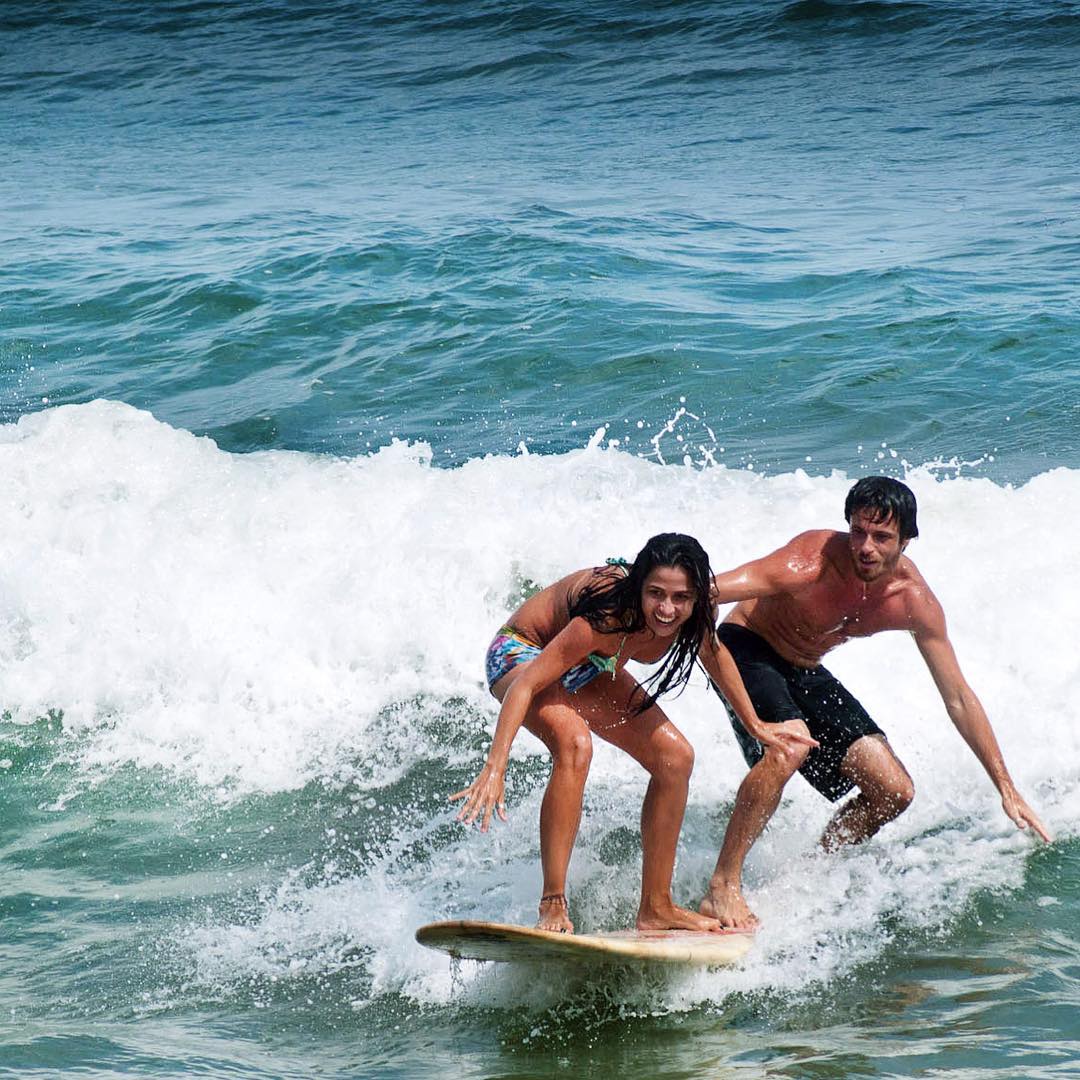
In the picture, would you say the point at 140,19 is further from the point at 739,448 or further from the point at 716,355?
the point at 739,448

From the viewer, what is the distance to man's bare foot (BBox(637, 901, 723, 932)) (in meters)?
4.91

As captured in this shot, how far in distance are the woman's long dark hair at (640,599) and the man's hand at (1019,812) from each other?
1388mm

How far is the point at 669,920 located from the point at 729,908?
10.4 inches

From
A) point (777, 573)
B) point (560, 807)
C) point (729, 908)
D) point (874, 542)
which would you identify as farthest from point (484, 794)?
point (874, 542)

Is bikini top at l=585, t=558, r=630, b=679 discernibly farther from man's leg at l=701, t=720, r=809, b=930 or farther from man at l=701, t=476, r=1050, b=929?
man's leg at l=701, t=720, r=809, b=930

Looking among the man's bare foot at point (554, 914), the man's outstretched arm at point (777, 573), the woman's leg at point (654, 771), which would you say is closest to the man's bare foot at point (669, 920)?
the woman's leg at point (654, 771)

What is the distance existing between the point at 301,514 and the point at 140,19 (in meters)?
22.9

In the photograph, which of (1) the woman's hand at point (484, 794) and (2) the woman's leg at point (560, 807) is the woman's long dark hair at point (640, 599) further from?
(1) the woman's hand at point (484, 794)

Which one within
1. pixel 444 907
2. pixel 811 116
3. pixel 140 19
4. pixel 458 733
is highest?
pixel 140 19

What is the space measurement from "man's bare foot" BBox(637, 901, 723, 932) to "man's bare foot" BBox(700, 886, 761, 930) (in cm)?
8

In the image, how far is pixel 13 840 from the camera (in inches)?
238

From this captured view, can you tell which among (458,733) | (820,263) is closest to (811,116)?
(820,263)

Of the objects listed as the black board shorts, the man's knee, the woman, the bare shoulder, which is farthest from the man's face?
the man's knee

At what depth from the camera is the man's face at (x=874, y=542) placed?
5.11 meters
